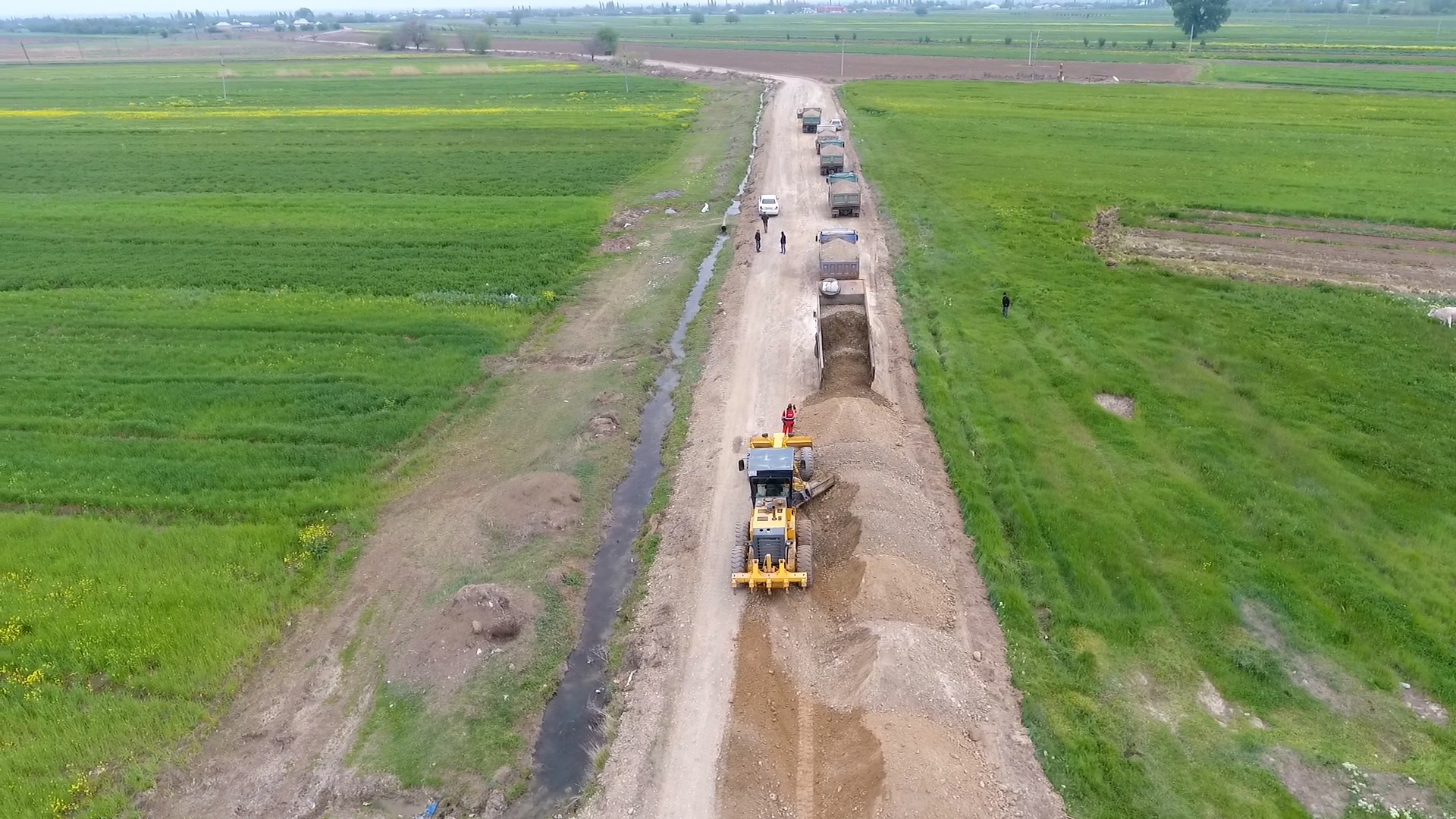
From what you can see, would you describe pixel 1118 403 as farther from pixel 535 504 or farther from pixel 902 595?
pixel 535 504

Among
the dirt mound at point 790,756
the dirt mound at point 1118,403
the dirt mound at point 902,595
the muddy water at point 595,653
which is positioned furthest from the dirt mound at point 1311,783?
the dirt mound at point 1118,403

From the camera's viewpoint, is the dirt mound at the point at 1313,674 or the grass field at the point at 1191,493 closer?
the grass field at the point at 1191,493

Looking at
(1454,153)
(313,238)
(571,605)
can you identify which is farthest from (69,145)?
(1454,153)

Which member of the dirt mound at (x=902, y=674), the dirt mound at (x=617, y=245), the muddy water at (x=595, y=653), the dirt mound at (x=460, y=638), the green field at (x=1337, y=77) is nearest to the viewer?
the muddy water at (x=595, y=653)

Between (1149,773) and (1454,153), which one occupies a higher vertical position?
(1454,153)

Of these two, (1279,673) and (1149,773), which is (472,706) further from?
(1279,673)

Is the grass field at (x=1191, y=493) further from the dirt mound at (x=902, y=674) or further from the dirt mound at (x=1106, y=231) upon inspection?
the dirt mound at (x=902, y=674)
